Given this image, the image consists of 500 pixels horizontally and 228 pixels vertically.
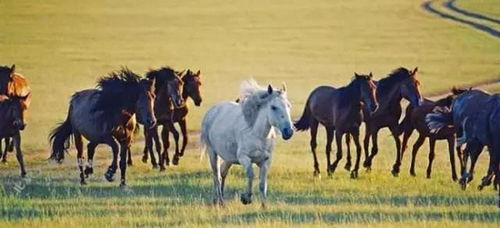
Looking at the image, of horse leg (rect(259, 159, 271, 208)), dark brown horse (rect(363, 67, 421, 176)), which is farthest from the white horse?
dark brown horse (rect(363, 67, 421, 176))

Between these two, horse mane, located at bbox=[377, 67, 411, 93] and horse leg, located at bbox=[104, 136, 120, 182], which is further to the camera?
horse mane, located at bbox=[377, 67, 411, 93]

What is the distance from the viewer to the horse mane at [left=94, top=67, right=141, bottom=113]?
1692 centimetres

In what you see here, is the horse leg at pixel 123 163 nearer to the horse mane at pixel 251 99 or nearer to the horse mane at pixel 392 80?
the horse mane at pixel 251 99

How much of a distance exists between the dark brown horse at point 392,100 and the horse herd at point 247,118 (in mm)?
19

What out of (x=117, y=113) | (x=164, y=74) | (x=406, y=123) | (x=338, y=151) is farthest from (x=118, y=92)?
(x=406, y=123)

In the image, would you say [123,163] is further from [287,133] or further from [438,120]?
[438,120]

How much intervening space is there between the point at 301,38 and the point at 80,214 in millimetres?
51676

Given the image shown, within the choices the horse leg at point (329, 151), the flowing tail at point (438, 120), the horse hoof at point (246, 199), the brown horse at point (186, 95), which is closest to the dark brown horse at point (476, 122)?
the flowing tail at point (438, 120)

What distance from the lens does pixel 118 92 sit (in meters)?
17.0

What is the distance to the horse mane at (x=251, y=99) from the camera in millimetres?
13773

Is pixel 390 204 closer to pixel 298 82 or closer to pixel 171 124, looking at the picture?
pixel 171 124

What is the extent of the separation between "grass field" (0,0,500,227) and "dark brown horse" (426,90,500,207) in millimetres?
531

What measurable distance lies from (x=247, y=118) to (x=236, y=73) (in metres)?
34.1

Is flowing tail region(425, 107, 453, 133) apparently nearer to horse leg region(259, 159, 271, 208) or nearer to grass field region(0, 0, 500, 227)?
grass field region(0, 0, 500, 227)
